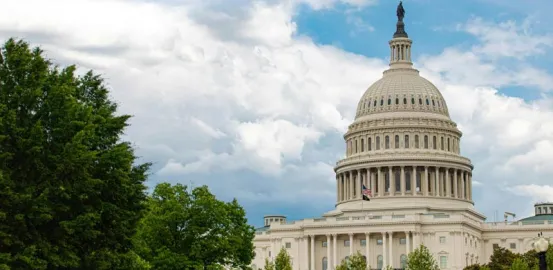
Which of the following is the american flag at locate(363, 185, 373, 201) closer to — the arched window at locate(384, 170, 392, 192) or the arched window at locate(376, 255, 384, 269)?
the arched window at locate(384, 170, 392, 192)

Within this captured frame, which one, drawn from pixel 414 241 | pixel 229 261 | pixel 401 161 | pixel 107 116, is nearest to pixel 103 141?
pixel 107 116

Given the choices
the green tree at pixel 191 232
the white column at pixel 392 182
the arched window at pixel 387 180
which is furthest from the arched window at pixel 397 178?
the green tree at pixel 191 232

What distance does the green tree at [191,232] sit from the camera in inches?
3642

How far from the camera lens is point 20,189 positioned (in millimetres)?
57438

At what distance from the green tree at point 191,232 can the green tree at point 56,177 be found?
28515 mm

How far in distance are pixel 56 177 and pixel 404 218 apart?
124 metres

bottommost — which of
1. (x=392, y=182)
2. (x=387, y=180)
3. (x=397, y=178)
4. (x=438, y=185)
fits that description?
(x=438, y=185)

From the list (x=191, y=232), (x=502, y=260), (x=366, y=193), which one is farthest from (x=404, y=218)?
(x=191, y=232)

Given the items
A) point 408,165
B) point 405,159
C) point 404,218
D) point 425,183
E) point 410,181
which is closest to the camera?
point 404,218

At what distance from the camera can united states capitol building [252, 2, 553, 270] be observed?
177 metres

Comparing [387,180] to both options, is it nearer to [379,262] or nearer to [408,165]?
[408,165]

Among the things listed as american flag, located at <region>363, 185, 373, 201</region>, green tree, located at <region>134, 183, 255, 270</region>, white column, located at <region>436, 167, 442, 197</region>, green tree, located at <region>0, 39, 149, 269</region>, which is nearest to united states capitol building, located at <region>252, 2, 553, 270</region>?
white column, located at <region>436, 167, 442, 197</region>

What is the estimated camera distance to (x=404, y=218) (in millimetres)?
178125

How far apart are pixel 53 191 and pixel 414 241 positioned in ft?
407
